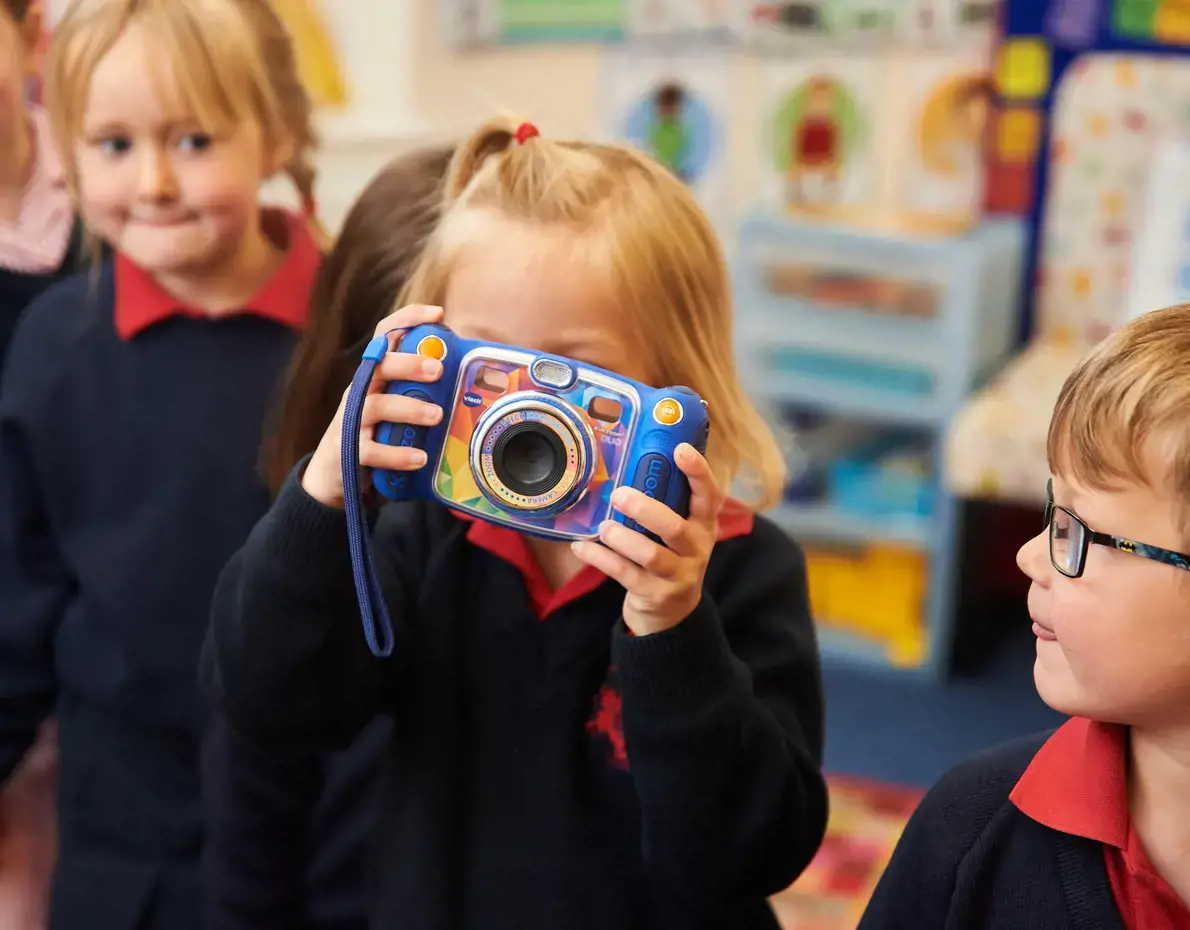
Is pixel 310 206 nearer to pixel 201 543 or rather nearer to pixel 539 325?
pixel 201 543

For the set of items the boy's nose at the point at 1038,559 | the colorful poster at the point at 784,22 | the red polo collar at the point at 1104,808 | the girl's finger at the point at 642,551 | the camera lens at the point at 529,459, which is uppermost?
the colorful poster at the point at 784,22

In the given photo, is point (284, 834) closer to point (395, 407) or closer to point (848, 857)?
point (395, 407)

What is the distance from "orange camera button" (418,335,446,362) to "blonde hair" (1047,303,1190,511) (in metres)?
0.33

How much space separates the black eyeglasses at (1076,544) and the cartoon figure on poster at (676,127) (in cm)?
239

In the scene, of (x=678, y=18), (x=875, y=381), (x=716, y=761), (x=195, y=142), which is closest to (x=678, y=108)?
(x=678, y=18)

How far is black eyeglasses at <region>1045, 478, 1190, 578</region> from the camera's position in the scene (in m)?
0.59

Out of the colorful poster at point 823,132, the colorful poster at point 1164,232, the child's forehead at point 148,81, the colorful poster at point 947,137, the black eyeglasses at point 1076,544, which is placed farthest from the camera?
the colorful poster at point 823,132

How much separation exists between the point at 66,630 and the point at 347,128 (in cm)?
203

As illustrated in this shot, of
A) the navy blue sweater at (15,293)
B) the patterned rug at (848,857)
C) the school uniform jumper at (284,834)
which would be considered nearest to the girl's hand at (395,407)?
the school uniform jumper at (284,834)

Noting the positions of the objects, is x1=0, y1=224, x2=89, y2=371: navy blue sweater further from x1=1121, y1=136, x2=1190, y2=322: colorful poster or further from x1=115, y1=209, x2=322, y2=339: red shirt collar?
x1=1121, y1=136, x2=1190, y2=322: colorful poster

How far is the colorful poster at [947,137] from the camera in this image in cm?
267

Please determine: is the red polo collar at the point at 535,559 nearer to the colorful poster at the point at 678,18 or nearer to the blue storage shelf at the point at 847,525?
the blue storage shelf at the point at 847,525

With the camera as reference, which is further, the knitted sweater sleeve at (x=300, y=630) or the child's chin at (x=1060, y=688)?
the knitted sweater sleeve at (x=300, y=630)

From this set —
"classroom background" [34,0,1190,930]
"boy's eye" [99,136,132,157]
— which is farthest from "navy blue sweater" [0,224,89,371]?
"classroom background" [34,0,1190,930]
